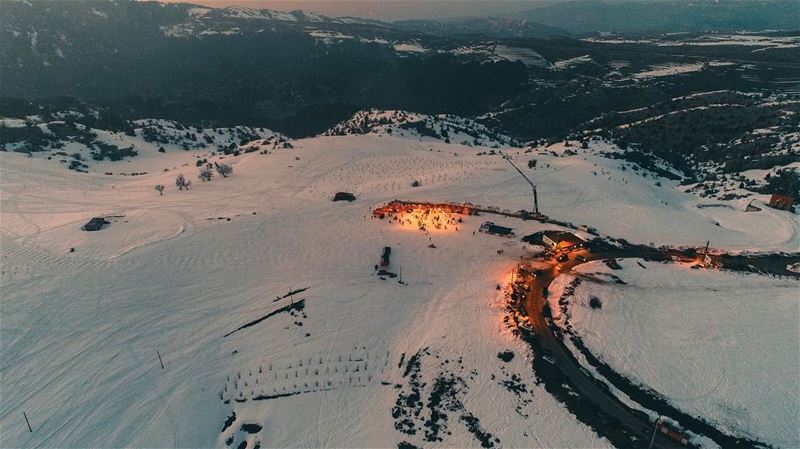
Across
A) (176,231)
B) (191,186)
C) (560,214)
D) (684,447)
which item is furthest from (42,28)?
(684,447)

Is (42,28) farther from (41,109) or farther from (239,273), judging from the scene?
(239,273)

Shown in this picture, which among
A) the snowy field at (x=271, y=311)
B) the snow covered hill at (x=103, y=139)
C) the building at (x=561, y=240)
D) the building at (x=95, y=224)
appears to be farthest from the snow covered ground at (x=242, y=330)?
the snow covered hill at (x=103, y=139)

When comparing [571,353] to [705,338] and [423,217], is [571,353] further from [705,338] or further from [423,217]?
[423,217]

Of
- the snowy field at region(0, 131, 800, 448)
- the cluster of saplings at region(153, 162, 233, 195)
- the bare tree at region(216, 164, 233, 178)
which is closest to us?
the snowy field at region(0, 131, 800, 448)

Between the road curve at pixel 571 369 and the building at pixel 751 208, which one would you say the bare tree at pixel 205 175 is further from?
the building at pixel 751 208

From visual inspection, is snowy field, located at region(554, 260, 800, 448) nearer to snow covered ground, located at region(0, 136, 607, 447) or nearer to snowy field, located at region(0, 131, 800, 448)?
snowy field, located at region(0, 131, 800, 448)

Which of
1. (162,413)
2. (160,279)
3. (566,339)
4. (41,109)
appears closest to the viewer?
(162,413)

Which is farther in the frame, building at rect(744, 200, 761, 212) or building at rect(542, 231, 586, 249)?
building at rect(744, 200, 761, 212)

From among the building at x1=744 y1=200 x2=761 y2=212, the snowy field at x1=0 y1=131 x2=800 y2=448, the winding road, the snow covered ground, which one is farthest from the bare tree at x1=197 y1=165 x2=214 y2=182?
the building at x1=744 y1=200 x2=761 y2=212
